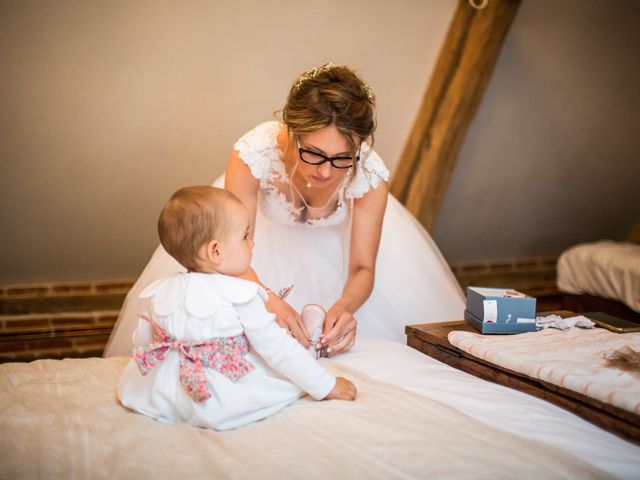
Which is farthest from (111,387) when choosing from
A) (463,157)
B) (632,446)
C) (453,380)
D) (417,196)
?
(463,157)

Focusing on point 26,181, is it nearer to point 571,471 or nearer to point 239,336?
point 239,336

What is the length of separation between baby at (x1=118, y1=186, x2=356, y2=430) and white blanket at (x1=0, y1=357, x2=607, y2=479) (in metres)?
0.05

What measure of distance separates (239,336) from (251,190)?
35.0 inches

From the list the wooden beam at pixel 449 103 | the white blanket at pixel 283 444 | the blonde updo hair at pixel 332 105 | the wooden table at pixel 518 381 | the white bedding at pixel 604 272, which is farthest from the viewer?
the white bedding at pixel 604 272

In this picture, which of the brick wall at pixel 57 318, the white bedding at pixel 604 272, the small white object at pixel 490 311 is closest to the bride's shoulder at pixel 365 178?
the small white object at pixel 490 311

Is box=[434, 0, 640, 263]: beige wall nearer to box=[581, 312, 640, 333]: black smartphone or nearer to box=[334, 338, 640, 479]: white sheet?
box=[581, 312, 640, 333]: black smartphone

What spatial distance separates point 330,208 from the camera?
2447 millimetres

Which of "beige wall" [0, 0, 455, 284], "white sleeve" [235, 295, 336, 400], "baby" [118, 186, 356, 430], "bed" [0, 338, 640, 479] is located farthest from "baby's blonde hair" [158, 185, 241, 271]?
"beige wall" [0, 0, 455, 284]

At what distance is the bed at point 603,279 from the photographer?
3.30 metres

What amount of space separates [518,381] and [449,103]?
6.05 feet

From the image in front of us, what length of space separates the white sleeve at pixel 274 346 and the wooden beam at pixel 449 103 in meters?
1.98

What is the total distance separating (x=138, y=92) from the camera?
2.59 m

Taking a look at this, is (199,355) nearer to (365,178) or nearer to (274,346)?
(274,346)

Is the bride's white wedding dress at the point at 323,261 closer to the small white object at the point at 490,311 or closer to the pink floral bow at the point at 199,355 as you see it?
the small white object at the point at 490,311
